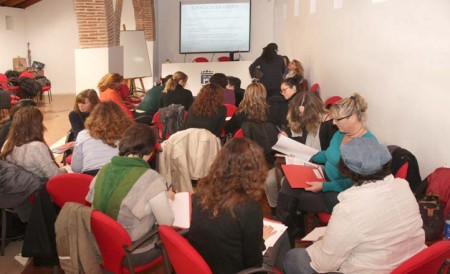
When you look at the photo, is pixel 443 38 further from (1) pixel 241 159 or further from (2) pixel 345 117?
(1) pixel 241 159

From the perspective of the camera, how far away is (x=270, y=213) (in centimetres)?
448

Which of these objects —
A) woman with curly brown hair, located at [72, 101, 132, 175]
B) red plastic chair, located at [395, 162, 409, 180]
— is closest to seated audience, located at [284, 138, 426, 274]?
red plastic chair, located at [395, 162, 409, 180]

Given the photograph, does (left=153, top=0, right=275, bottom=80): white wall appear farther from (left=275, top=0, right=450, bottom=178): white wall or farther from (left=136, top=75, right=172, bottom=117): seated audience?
(left=136, top=75, right=172, bottom=117): seated audience

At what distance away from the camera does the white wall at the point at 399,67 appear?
334cm

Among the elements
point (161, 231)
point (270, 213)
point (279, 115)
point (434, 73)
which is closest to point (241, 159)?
point (161, 231)

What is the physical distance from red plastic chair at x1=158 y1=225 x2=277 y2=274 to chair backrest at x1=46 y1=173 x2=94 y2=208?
1.01 metres

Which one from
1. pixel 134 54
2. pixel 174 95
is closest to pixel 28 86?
pixel 134 54

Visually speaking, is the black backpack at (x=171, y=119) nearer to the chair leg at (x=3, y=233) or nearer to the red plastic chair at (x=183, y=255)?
the chair leg at (x=3, y=233)

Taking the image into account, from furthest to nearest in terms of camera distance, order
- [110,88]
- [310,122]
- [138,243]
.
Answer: [110,88]
[310,122]
[138,243]

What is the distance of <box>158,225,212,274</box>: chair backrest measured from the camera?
182 cm

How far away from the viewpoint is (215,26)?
13.6m

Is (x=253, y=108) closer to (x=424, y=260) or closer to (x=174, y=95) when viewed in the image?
(x=174, y=95)

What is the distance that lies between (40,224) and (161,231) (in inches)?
54.5

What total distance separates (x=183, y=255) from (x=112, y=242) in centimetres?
66
